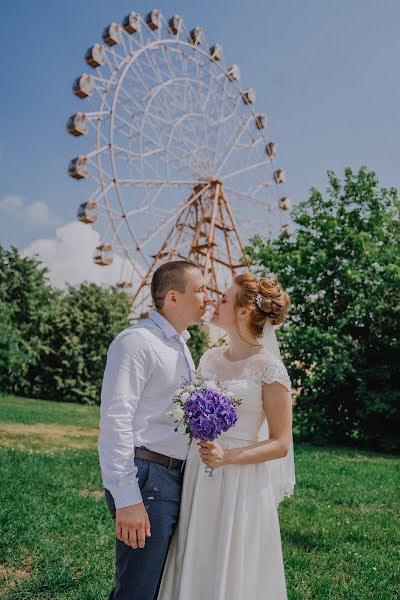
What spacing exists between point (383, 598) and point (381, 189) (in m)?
15.7

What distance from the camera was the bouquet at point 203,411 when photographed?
254 cm

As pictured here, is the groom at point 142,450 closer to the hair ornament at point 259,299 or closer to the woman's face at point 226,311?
the woman's face at point 226,311

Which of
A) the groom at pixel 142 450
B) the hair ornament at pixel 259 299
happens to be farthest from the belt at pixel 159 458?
the hair ornament at pixel 259 299

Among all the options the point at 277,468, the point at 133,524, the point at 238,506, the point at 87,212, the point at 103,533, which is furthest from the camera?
the point at 87,212

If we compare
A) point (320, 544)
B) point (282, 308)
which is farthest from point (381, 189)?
point (282, 308)

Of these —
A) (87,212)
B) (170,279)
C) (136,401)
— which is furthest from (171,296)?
(87,212)

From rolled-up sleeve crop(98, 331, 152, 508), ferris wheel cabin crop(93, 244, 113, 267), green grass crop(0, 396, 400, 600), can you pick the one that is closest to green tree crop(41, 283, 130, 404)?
ferris wheel cabin crop(93, 244, 113, 267)

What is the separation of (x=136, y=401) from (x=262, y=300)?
87 centimetres

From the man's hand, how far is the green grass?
0.74m

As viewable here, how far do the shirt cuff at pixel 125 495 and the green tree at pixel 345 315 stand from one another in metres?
14.2

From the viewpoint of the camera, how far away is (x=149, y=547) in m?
2.65

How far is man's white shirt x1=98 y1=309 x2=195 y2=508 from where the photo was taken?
2.57 meters

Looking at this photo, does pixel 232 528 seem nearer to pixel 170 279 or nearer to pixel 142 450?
pixel 142 450

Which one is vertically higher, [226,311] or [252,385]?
[226,311]
